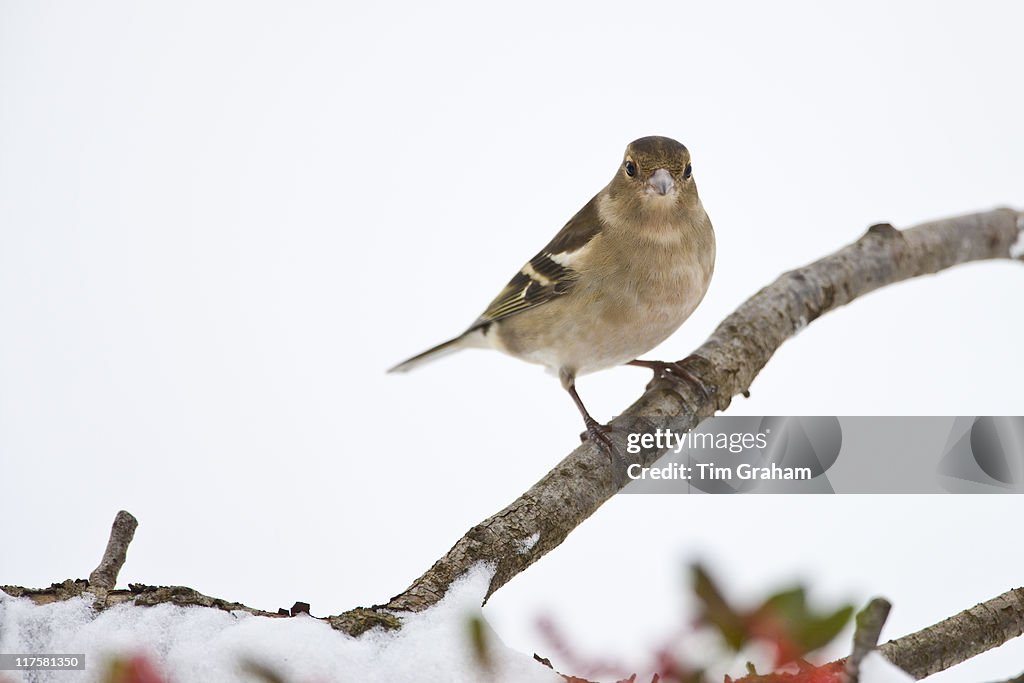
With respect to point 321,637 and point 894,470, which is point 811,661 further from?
point 894,470

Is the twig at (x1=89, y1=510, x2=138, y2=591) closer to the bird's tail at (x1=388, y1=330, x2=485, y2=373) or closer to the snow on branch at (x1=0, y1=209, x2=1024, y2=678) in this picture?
the snow on branch at (x1=0, y1=209, x2=1024, y2=678)

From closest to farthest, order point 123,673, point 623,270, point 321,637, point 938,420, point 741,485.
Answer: point 123,673 → point 321,637 → point 741,485 → point 623,270 → point 938,420

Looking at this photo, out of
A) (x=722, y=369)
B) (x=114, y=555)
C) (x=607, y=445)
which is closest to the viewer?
(x=114, y=555)

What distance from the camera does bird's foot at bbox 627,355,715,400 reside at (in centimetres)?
259

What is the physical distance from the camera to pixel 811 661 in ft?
2.51

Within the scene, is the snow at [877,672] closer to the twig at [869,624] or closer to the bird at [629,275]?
the twig at [869,624]

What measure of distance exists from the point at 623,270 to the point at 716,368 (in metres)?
0.42

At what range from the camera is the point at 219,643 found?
1259 mm

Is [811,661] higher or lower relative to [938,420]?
lower

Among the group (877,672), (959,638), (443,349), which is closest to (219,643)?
(877,672)

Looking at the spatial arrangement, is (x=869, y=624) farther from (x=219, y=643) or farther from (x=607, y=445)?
(x=607, y=445)

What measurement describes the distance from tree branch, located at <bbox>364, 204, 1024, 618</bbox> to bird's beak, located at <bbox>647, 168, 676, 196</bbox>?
522mm

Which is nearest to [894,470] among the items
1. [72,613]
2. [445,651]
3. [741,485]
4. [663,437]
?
[741,485]

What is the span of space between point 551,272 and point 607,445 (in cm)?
72
